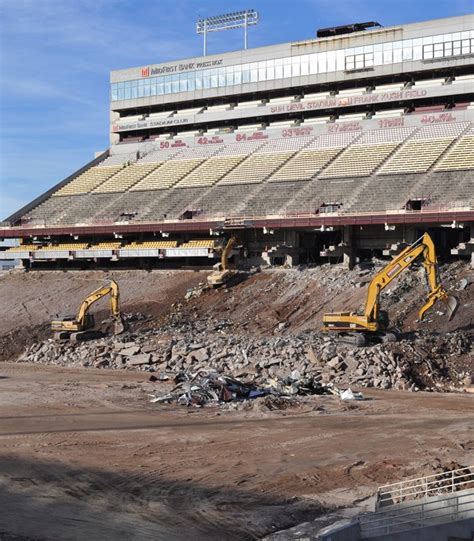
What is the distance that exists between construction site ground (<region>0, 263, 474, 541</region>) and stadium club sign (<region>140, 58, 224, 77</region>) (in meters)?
41.0

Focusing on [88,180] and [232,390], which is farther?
[88,180]

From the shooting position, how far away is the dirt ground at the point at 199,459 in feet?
53.7

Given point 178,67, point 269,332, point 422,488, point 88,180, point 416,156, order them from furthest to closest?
point 178,67
point 88,180
point 416,156
point 269,332
point 422,488

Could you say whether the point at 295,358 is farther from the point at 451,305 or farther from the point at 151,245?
the point at 151,245

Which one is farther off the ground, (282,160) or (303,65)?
(303,65)

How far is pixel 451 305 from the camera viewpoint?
125 feet

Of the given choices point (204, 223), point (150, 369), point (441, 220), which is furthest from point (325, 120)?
point (150, 369)

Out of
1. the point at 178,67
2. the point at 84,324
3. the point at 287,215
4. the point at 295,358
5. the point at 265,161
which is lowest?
the point at 295,358

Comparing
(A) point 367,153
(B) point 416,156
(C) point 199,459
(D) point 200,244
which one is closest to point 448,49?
(A) point 367,153

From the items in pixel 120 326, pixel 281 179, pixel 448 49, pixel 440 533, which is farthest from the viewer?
pixel 448 49

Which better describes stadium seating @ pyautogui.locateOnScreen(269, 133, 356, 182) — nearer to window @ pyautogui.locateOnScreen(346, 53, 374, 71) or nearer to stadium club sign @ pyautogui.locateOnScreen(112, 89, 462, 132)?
stadium club sign @ pyautogui.locateOnScreen(112, 89, 462, 132)

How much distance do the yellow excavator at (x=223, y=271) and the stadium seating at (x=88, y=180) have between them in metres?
23.0

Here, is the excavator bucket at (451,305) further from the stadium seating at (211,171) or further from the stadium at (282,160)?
the stadium seating at (211,171)

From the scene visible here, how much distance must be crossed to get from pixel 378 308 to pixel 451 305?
4715mm
